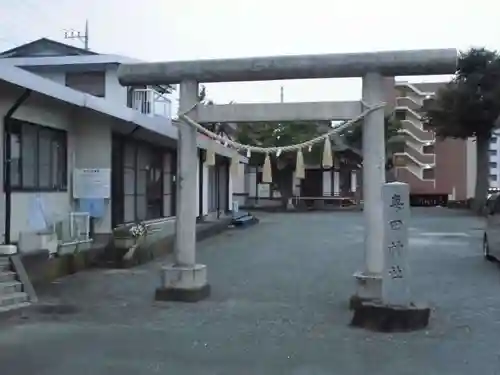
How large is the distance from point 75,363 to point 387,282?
3.92 meters

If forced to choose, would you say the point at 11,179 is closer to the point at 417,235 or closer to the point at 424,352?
the point at 424,352

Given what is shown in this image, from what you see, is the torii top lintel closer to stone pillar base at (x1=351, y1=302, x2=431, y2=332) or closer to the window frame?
the window frame

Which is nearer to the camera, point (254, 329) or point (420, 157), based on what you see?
point (254, 329)

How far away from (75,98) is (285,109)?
15.3 ft

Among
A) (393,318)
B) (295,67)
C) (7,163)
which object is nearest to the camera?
(393,318)

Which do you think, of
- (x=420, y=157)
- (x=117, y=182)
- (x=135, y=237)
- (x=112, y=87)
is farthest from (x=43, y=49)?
(x=420, y=157)

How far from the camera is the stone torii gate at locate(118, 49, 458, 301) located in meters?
9.77

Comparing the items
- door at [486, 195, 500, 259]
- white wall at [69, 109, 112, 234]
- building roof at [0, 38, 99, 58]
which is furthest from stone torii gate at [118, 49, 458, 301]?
building roof at [0, 38, 99, 58]

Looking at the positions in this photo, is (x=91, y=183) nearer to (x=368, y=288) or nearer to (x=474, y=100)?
(x=368, y=288)

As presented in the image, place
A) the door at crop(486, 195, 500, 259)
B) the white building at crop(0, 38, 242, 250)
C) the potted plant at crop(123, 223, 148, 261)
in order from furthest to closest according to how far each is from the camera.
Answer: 1. the door at crop(486, 195, 500, 259)
2. the potted plant at crop(123, 223, 148, 261)
3. the white building at crop(0, 38, 242, 250)

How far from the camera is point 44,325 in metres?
8.70

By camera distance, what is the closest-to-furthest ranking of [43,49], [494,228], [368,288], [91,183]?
[368,288], [91,183], [494,228], [43,49]

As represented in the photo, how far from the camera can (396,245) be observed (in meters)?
8.72

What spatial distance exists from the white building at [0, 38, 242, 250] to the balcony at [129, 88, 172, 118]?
0.03m
